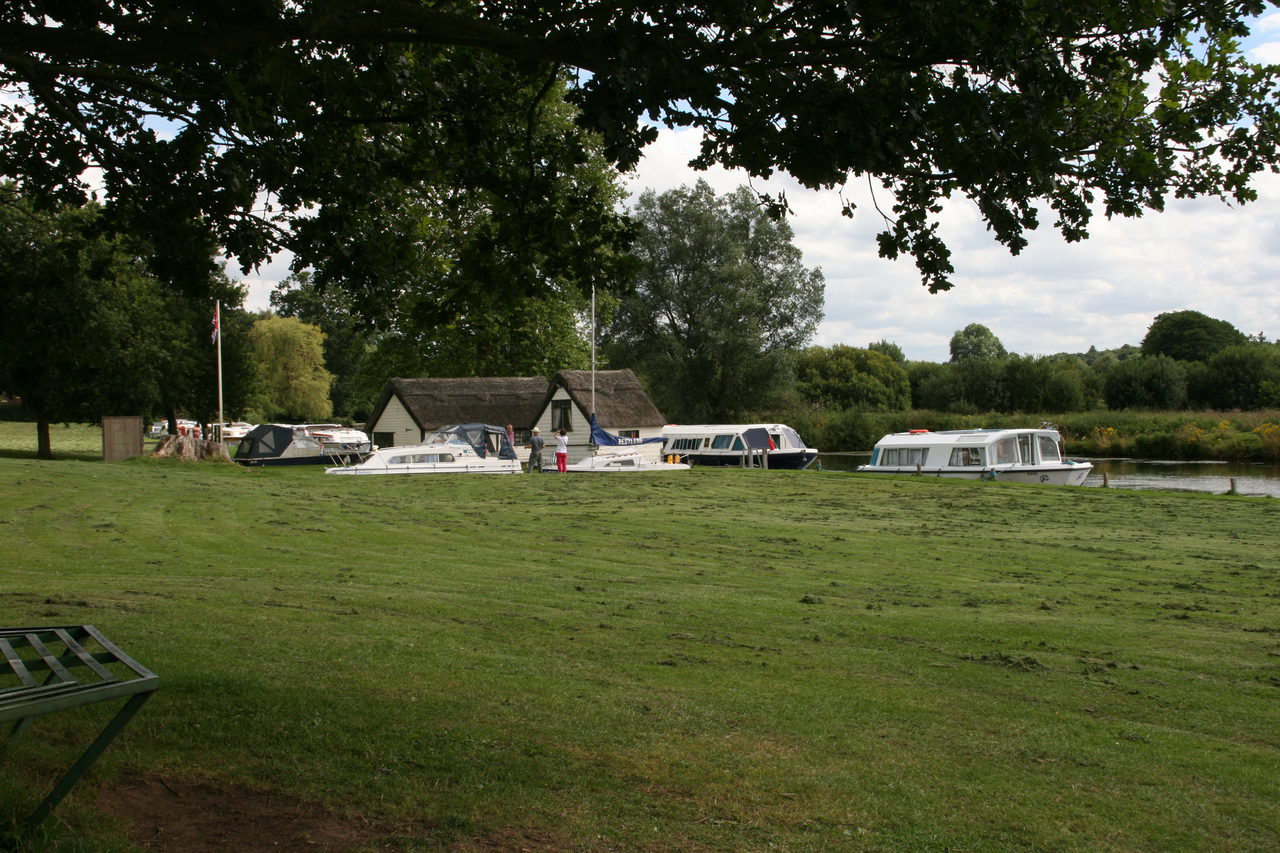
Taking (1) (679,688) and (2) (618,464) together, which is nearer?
(1) (679,688)

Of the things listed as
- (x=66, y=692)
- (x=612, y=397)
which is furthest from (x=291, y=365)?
(x=66, y=692)

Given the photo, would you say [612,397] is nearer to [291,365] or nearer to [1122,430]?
[1122,430]

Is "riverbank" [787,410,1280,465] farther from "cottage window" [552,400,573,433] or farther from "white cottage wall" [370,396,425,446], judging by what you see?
"white cottage wall" [370,396,425,446]

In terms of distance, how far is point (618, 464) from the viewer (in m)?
44.4

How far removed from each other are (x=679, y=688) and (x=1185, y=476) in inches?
1762

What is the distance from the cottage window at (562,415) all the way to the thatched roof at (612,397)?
0.60m

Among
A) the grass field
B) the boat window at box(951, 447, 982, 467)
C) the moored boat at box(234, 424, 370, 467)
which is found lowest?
the grass field

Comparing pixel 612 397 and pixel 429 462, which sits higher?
pixel 612 397

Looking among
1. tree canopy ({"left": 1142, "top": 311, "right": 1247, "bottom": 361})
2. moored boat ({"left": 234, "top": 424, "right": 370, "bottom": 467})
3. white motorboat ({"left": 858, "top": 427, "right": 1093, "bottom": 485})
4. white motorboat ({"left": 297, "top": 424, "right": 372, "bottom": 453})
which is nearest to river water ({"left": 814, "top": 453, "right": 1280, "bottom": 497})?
white motorboat ({"left": 858, "top": 427, "right": 1093, "bottom": 485})

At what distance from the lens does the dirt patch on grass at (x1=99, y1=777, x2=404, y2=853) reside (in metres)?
4.68

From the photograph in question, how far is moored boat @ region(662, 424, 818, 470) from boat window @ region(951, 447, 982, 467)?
8782mm

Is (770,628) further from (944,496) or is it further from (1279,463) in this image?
(1279,463)

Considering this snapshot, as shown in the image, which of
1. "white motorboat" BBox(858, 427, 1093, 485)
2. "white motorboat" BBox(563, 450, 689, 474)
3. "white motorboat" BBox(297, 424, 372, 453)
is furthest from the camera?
"white motorboat" BBox(297, 424, 372, 453)

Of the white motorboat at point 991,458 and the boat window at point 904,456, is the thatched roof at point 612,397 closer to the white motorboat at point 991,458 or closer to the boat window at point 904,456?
the boat window at point 904,456
